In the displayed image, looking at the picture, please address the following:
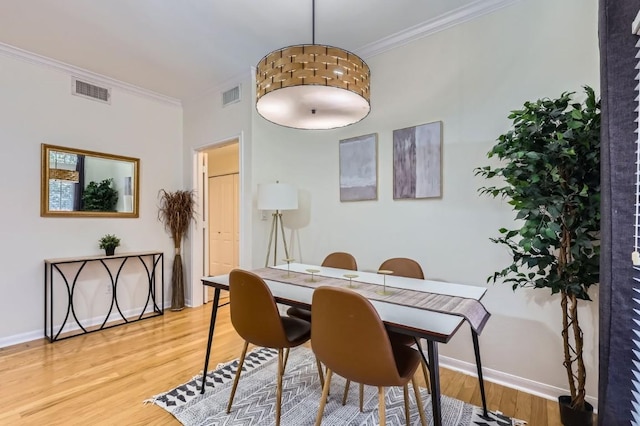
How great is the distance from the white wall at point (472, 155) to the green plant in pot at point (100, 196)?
253 centimetres

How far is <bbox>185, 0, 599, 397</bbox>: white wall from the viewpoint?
2.10 metres

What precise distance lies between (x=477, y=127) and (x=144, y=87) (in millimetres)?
3826

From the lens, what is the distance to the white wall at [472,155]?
2100mm

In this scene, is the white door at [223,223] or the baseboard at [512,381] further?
the white door at [223,223]

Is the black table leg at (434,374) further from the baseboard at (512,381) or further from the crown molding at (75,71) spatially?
the crown molding at (75,71)

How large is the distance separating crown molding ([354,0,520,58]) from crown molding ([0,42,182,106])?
272cm

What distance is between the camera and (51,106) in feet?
10.6

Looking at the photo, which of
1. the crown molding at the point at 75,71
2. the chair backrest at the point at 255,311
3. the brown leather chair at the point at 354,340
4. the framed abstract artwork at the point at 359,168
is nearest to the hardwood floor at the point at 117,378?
the chair backrest at the point at 255,311

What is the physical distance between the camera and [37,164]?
10.3 feet

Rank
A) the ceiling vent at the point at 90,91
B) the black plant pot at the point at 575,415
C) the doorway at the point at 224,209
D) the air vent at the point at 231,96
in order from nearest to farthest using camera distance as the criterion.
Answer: the black plant pot at the point at 575,415, the ceiling vent at the point at 90,91, the air vent at the point at 231,96, the doorway at the point at 224,209

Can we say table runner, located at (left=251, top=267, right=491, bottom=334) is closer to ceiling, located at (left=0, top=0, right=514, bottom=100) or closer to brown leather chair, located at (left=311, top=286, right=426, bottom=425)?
brown leather chair, located at (left=311, top=286, right=426, bottom=425)

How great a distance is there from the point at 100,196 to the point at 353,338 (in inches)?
141

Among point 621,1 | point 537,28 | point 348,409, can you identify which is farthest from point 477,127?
point 348,409

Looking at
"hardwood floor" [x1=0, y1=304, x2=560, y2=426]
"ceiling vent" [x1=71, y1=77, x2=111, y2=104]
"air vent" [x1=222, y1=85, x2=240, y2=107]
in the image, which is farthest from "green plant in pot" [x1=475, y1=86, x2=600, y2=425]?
"ceiling vent" [x1=71, y1=77, x2=111, y2=104]
